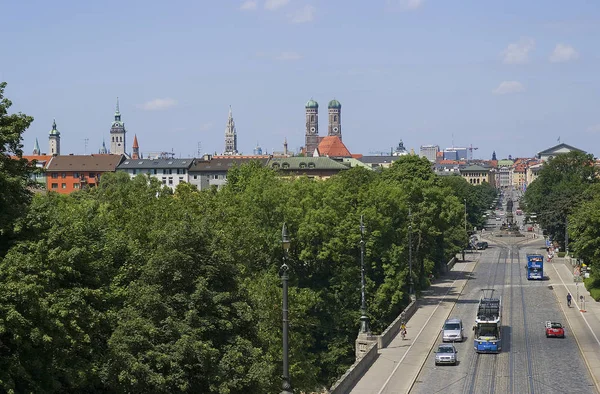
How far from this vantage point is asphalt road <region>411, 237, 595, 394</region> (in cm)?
5072

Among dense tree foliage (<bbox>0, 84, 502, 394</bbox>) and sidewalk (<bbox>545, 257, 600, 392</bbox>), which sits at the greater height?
dense tree foliage (<bbox>0, 84, 502, 394</bbox>)

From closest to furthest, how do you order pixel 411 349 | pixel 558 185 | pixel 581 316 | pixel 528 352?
pixel 528 352, pixel 411 349, pixel 581 316, pixel 558 185

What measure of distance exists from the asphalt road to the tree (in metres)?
21.9

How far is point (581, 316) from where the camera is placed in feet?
255

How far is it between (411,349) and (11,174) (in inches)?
1244

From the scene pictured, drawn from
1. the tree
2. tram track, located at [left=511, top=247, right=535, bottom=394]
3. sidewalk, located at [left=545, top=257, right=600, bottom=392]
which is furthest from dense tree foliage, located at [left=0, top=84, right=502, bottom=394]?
sidewalk, located at [left=545, top=257, right=600, bottom=392]

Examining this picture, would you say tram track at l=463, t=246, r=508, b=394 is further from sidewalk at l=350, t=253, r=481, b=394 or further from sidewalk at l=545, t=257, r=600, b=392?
sidewalk at l=545, t=257, r=600, b=392

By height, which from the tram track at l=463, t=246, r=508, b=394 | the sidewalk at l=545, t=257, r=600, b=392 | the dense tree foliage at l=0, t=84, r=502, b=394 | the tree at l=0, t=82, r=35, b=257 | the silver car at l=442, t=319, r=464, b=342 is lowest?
the sidewalk at l=545, t=257, r=600, b=392

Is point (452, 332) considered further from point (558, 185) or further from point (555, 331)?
point (558, 185)

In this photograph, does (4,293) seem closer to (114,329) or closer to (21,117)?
(114,329)

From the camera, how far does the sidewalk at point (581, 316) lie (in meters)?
58.8

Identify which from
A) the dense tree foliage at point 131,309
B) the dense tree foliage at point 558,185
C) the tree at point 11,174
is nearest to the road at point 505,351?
the dense tree foliage at point 131,309

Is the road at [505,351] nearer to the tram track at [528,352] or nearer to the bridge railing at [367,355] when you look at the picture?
the tram track at [528,352]

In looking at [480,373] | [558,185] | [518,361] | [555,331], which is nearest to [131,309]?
[480,373]
